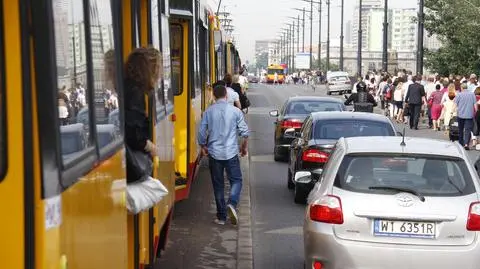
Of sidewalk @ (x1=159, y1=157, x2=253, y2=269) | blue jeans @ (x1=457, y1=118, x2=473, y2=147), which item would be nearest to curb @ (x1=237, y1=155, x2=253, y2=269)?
sidewalk @ (x1=159, y1=157, x2=253, y2=269)

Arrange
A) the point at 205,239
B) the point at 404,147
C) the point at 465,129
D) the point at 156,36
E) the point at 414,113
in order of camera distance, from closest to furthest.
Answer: the point at 156,36, the point at 404,147, the point at 205,239, the point at 465,129, the point at 414,113

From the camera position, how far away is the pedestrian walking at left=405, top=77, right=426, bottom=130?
100 feet

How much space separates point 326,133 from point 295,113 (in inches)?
242

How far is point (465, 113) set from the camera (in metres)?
23.3

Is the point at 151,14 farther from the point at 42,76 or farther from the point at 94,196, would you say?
the point at 42,76

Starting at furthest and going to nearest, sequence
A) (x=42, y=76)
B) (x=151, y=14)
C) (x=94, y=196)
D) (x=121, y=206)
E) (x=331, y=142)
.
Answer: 1. (x=331, y=142)
2. (x=151, y=14)
3. (x=121, y=206)
4. (x=94, y=196)
5. (x=42, y=76)

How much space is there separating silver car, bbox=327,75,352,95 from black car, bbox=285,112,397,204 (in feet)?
170

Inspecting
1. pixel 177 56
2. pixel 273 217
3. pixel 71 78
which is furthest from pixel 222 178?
pixel 71 78

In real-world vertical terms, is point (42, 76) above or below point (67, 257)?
above

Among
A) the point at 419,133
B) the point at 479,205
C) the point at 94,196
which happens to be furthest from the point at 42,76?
the point at 419,133

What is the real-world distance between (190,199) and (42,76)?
10982 millimetres

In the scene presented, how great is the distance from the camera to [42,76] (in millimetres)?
2832

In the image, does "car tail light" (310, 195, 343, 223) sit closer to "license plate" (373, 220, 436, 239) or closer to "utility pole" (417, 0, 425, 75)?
"license plate" (373, 220, 436, 239)

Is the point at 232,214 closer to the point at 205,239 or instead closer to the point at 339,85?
the point at 205,239
